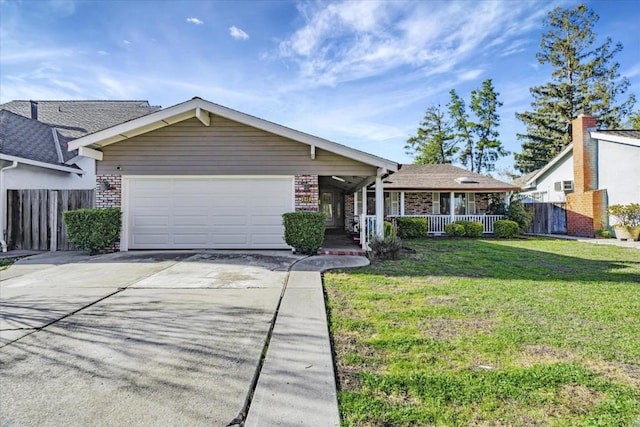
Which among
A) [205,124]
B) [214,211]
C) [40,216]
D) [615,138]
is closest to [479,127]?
[615,138]

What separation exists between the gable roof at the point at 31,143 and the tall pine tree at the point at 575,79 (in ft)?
112

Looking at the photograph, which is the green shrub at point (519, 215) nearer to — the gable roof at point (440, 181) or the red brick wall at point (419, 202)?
the gable roof at point (440, 181)

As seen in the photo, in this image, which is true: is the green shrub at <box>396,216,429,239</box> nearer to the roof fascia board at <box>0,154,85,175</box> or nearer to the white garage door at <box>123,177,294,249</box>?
the white garage door at <box>123,177,294,249</box>

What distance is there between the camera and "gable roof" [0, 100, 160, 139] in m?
15.0

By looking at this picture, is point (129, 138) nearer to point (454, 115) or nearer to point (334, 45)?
point (334, 45)

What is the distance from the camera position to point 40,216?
9102 mm

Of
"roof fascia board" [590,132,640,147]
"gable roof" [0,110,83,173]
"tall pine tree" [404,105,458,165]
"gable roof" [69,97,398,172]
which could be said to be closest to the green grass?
"gable roof" [69,97,398,172]

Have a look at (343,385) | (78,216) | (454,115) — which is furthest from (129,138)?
(454,115)

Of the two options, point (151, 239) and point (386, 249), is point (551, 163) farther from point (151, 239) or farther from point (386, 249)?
point (151, 239)

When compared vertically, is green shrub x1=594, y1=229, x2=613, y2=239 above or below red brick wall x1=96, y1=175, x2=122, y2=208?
below

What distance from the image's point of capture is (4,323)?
11.2 feet

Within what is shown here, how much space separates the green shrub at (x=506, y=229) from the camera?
1448cm

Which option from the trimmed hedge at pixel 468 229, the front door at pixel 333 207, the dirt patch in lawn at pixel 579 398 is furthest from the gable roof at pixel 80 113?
the dirt patch in lawn at pixel 579 398

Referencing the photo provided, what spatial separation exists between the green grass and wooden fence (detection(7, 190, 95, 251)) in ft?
26.8
